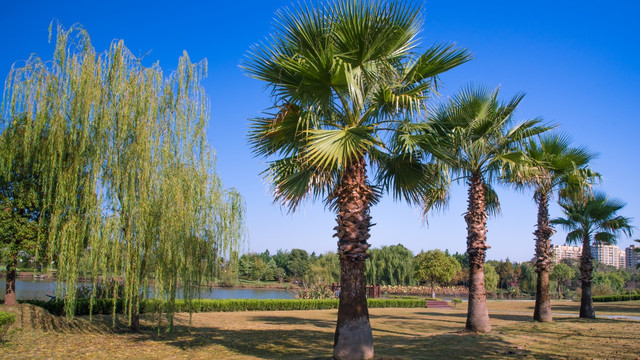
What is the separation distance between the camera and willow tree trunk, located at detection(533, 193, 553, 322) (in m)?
14.7

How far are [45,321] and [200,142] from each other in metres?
6.49

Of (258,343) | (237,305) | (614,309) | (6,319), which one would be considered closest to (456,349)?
(258,343)

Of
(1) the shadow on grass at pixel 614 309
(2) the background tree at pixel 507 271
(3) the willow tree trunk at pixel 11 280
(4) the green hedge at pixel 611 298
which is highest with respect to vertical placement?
(3) the willow tree trunk at pixel 11 280

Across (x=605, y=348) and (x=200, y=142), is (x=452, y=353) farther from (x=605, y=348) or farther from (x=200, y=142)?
(x=200, y=142)

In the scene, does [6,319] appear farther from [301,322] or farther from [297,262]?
[297,262]

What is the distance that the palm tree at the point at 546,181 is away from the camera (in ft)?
47.5

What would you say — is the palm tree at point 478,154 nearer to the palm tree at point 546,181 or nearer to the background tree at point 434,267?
the palm tree at point 546,181

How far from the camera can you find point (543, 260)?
15023 millimetres

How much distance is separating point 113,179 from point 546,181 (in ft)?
46.4

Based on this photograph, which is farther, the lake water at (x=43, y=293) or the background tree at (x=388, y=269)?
the background tree at (x=388, y=269)

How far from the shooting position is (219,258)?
11328 millimetres

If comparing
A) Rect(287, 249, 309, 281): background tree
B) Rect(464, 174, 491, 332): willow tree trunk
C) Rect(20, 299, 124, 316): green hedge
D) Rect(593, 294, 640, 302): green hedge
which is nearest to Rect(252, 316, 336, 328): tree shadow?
Rect(20, 299, 124, 316): green hedge

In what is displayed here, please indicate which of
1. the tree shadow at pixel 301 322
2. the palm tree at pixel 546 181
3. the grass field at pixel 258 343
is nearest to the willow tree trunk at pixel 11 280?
the grass field at pixel 258 343

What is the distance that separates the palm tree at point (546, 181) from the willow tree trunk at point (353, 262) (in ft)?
28.7
